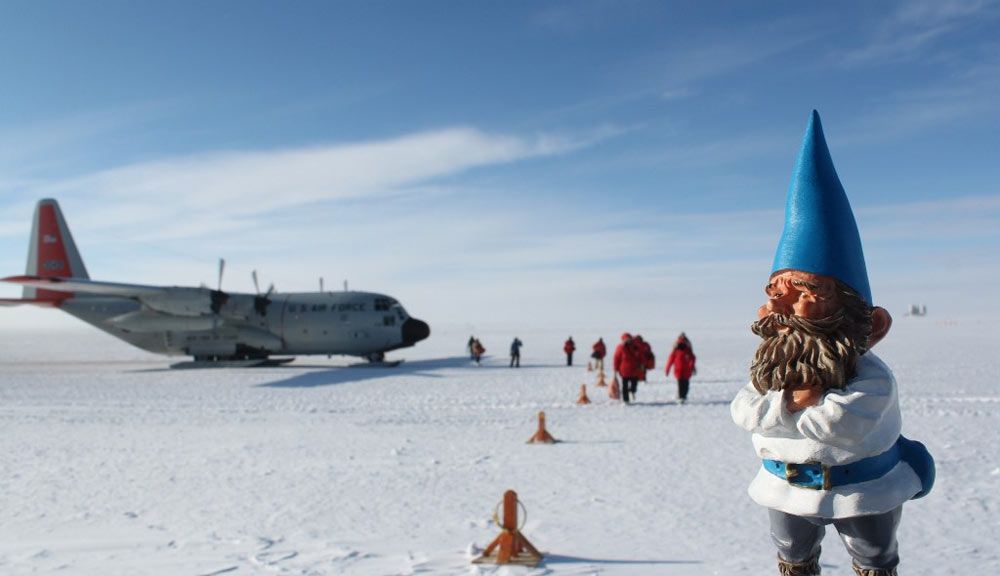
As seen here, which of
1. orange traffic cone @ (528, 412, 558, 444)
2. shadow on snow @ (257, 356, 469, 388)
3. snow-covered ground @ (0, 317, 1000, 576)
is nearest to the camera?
snow-covered ground @ (0, 317, 1000, 576)

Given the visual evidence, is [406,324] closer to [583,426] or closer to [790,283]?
[583,426]

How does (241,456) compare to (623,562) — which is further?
(241,456)

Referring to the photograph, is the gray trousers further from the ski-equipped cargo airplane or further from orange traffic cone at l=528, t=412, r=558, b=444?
the ski-equipped cargo airplane

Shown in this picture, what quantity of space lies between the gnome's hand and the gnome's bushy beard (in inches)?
0.9

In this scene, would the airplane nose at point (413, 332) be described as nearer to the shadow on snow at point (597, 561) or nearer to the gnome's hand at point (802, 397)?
the shadow on snow at point (597, 561)

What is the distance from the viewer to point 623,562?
5195 millimetres

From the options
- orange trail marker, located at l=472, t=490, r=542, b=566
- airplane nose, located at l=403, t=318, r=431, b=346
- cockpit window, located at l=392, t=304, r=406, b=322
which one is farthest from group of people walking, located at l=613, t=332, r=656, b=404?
cockpit window, located at l=392, t=304, r=406, b=322

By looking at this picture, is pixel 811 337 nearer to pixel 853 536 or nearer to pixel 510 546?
pixel 853 536

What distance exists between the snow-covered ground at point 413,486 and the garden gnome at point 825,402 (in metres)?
2.42

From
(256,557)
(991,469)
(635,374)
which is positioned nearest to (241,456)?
(256,557)

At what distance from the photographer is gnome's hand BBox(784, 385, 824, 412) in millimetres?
2650

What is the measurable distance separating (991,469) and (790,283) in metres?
6.67

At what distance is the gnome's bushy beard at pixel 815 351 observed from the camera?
2.62 metres

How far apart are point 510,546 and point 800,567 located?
264cm
